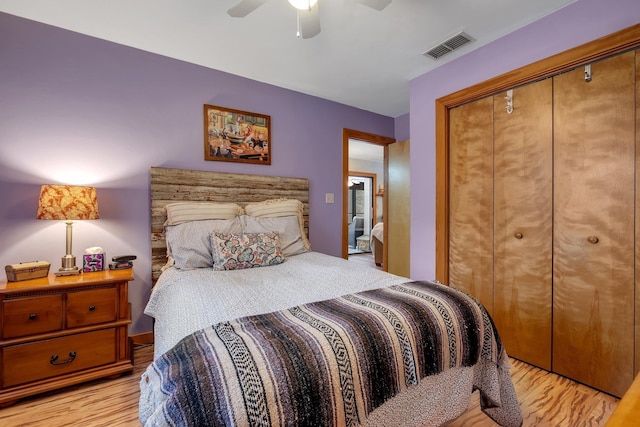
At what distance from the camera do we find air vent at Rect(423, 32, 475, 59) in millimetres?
2176

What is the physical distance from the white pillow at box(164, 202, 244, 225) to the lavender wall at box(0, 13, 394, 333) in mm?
334

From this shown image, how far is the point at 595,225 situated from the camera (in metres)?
1.72

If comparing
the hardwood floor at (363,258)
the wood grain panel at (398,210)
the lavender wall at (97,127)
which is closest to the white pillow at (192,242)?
the lavender wall at (97,127)

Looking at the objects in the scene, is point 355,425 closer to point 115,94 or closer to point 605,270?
point 605,270

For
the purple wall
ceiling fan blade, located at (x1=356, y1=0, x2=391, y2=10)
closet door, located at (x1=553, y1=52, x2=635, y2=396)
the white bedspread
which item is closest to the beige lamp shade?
the white bedspread

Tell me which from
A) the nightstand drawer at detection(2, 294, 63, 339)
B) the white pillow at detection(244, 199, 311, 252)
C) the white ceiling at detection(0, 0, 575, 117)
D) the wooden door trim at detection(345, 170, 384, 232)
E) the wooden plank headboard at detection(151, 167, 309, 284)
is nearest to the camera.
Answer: the nightstand drawer at detection(2, 294, 63, 339)

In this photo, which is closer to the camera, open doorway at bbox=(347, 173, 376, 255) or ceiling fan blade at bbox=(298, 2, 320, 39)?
ceiling fan blade at bbox=(298, 2, 320, 39)

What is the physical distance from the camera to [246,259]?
202 centimetres

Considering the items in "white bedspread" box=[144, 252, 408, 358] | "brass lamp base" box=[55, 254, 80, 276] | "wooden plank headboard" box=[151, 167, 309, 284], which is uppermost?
"wooden plank headboard" box=[151, 167, 309, 284]

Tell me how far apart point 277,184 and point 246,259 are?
113cm

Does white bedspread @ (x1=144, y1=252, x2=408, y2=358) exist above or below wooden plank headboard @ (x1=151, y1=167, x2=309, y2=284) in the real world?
below

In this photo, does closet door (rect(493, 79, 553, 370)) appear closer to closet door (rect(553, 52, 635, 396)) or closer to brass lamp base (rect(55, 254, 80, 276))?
closet door (rect(553, 52, 635, 396))

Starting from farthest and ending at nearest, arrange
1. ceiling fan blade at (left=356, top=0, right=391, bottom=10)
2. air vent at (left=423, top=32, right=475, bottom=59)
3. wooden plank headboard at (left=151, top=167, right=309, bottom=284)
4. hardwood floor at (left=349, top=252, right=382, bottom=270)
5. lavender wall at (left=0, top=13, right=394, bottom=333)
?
hardwood floor at (left=349, top=252, right=382, bottom=270), wooden plank headboard at (left=151, top=167, right=309, bottom=284), air vent at (left=423, top=32, right=475, bottom=59), lavender wall at (left=0, top=13, right=394, bottom=333), ceiling fan blade at (left=356, top=0, right=391, bottom=10)

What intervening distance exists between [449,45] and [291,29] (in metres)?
1.29
